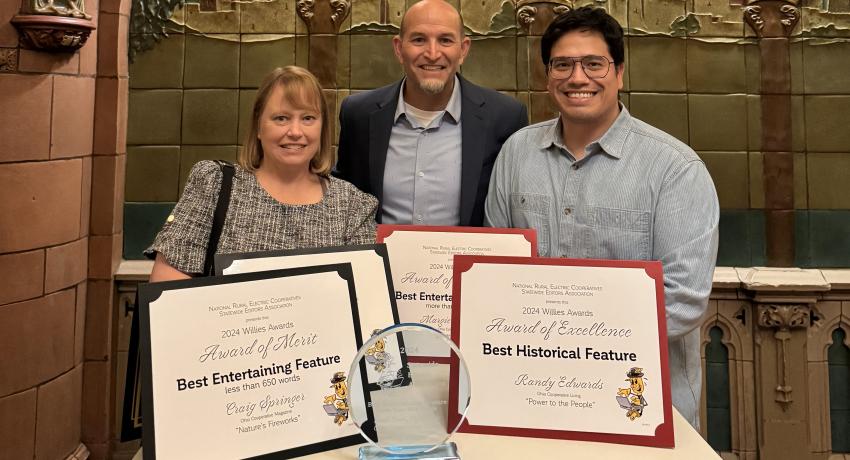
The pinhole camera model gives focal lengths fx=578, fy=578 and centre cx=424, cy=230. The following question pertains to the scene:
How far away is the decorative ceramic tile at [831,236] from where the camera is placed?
2.76 m

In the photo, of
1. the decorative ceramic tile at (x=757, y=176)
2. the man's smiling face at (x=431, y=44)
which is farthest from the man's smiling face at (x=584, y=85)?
the decorative ceramic tile at (x=757, y=176)

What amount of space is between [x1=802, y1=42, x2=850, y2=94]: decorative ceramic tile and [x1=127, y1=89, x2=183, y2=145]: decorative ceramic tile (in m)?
3.03

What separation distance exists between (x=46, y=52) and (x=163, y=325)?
2.00 metres

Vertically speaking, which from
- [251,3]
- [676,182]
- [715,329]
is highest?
[251,3]

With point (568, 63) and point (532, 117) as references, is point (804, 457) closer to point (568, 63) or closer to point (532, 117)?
point (532, 117)

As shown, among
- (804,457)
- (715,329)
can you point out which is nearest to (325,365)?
(715,329)

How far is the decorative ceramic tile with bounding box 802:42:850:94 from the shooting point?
2.74 metres

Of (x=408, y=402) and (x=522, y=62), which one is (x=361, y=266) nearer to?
(x=408, y=402)

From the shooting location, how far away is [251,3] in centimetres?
283

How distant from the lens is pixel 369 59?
284cm

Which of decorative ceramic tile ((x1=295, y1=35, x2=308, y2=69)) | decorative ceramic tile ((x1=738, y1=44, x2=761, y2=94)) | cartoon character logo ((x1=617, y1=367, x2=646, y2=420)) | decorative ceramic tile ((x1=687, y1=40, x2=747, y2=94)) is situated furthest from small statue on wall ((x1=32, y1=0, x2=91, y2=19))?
decorative ceramic tile ((x1=738, y1=44, x2=761, y2=94))

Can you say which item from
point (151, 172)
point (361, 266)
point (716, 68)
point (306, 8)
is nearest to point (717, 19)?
point (716, 68)

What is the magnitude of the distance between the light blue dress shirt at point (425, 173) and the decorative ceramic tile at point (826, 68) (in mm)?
1936

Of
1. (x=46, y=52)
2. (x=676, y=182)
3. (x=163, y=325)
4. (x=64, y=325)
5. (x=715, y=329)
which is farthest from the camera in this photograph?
(x=715, y=329)
